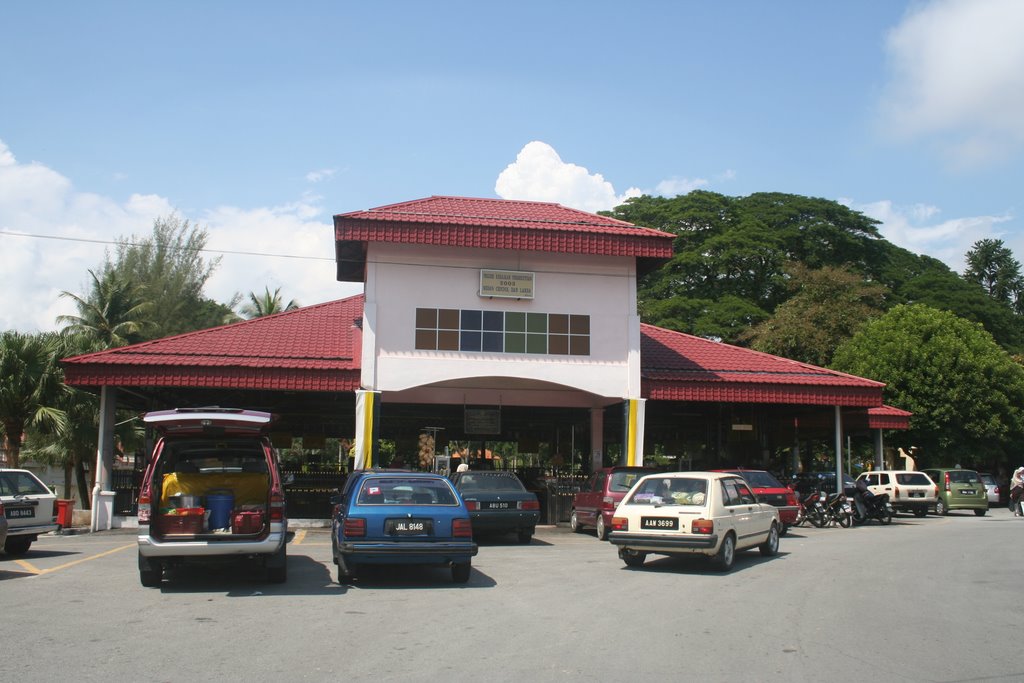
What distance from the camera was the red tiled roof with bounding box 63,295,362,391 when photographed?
70.1ft

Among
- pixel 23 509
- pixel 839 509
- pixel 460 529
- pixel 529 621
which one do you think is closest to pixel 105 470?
pixel 23 509

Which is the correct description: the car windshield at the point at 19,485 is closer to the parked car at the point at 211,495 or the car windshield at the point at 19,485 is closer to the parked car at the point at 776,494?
the parked car at the point at 211,495

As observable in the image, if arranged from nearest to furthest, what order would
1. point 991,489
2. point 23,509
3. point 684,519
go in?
point 684,519 < point 23,509 < point 991,489

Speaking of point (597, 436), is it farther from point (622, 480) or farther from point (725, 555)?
point (725, 555)

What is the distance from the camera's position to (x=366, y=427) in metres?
22.0

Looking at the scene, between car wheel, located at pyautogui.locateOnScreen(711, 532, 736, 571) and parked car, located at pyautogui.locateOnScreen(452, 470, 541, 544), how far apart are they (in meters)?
5.02

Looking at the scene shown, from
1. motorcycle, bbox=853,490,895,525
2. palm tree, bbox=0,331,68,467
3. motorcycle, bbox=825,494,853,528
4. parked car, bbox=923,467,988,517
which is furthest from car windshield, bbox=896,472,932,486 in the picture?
palm tree, bbox=0,331,68,467

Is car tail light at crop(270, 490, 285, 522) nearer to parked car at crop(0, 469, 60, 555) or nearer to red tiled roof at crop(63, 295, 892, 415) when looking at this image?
parked car at crop(0, 469, 60, 555)

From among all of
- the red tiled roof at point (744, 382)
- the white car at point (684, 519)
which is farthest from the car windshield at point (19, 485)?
the red tiled roof at point (744, 382)

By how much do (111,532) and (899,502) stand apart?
23165mm

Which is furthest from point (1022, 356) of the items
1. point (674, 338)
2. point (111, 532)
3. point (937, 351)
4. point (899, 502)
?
point (111, 532)

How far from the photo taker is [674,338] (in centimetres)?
2897

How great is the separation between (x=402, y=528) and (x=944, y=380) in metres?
30.2

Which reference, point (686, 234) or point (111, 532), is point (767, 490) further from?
point (686, 234)
